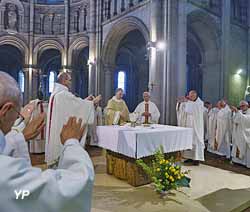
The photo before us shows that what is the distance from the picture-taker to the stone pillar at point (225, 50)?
13.2 meters

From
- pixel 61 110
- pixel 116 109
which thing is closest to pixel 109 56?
pixel 116 109

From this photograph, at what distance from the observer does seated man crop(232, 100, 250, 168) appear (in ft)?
22.6

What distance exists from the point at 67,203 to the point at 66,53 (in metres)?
19.9

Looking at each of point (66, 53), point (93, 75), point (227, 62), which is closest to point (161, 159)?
point (227, 62)

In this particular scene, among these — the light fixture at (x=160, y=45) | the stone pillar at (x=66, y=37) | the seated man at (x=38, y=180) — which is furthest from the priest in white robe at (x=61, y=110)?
the stone pillar at (x=66, y=37)

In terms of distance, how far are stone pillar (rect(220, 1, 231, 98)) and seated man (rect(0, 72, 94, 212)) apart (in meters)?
13.0

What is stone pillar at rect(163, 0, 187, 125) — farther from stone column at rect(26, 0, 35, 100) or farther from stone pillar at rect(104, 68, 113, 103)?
stone column at rect(26, 0, 35, 100)

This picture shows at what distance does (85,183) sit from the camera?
1.03 m

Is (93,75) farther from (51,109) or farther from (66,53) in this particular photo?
(51,109)

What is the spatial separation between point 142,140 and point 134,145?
6.9 inches

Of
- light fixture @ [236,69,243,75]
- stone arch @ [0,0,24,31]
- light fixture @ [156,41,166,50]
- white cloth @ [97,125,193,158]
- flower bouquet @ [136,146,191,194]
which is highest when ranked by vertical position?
stone arch @ [0,0,24,31]

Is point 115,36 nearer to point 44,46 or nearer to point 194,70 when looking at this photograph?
point 194,70

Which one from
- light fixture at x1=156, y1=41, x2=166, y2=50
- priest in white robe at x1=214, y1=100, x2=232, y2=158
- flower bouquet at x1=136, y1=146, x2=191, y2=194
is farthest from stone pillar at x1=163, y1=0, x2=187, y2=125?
flower bouquet at x1=136, y1=146, x2=191, y2=194

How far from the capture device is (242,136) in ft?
23.1
